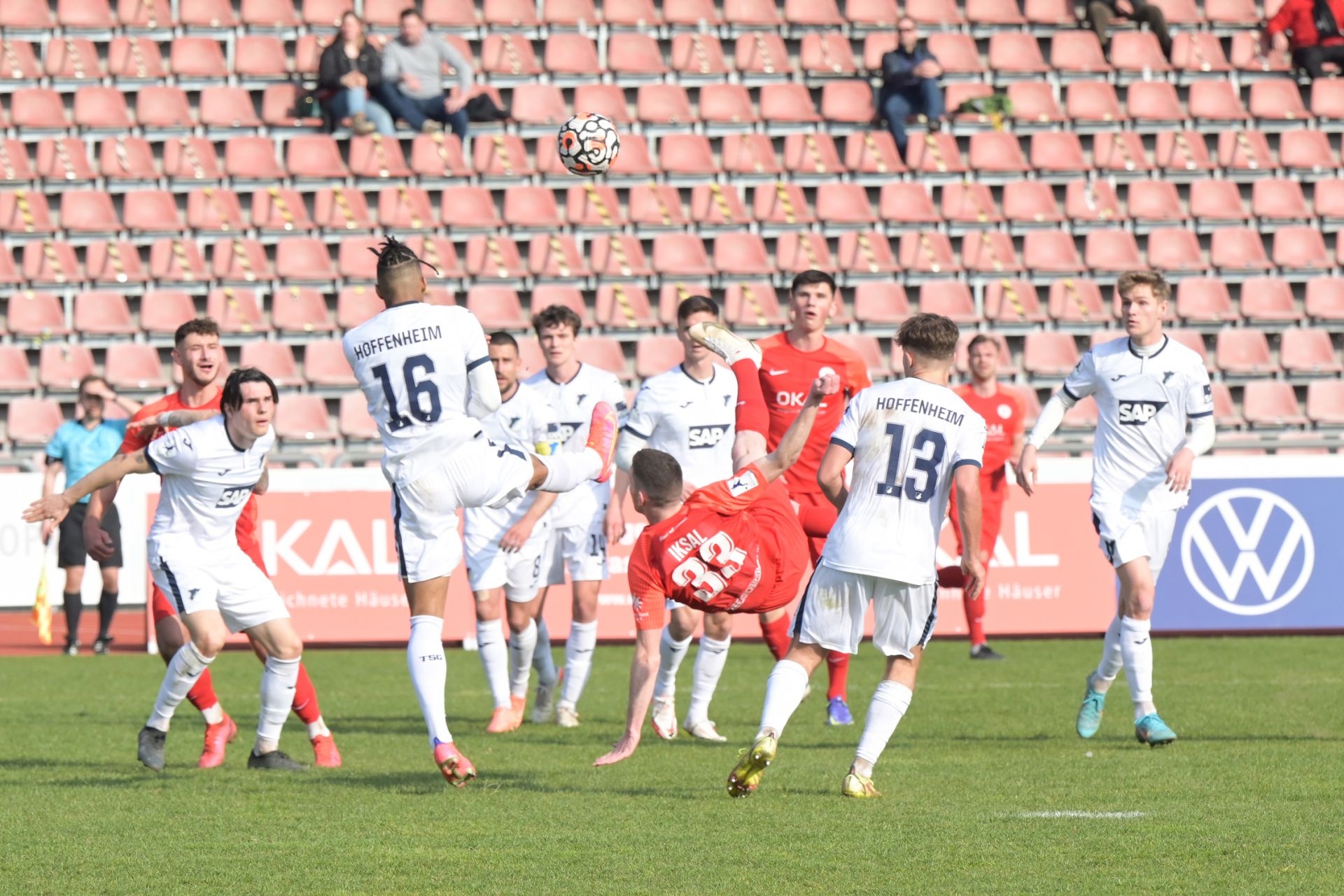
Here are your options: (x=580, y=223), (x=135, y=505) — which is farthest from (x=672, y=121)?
(x=135, y=505)

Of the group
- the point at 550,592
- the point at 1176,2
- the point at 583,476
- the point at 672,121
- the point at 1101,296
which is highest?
the point at 1176,2

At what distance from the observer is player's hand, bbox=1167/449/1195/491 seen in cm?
919

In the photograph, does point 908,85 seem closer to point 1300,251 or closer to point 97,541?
point 1300,251

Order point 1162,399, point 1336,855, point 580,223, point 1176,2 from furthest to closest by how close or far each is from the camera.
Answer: point 1176,2
point 580,223
point 1162,399
point 1336,855

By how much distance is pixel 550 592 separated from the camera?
15258mm

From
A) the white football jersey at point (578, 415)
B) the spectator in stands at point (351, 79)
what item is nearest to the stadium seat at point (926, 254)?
the spectator in stands at point (351, 79)

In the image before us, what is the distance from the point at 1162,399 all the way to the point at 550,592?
6.97 meters

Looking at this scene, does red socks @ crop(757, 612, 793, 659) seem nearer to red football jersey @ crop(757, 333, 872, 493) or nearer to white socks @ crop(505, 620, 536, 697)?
red football jersey @ crop(757, 333, 872, 493)

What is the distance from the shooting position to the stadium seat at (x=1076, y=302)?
20.4 m

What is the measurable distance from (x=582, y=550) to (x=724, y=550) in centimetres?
360

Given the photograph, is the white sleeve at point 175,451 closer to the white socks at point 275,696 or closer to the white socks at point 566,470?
the white socks at point 275,696

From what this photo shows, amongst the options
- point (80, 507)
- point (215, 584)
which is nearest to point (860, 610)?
point (215, 584)

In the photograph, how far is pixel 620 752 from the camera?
8422mm

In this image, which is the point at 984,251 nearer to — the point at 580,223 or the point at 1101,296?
the point at 1101,296
